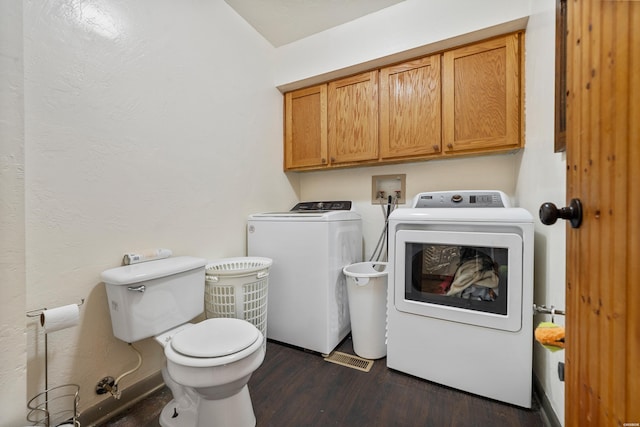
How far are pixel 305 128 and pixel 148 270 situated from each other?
70.5 inches

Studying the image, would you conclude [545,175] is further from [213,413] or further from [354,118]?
[213,413]

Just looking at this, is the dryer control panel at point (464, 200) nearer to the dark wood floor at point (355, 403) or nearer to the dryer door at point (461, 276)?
the dryer door at point (461, 276)

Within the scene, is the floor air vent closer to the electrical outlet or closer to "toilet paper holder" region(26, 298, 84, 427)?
the electrical outlet

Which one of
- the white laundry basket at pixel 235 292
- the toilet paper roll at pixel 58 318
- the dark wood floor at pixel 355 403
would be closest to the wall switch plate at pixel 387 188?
the white laundry basket at pixel 235 292

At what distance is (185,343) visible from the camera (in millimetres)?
1126

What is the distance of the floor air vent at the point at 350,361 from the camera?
169 centimetres

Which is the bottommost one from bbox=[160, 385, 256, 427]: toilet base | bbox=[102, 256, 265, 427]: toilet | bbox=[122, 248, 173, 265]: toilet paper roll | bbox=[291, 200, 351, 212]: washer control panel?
bbox=[160, 385, 256, 427]: toilet base

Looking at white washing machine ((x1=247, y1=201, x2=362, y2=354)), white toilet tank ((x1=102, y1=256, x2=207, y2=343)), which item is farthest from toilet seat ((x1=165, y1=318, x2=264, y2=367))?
white washing machine ((x1=247, y1=201, x2=362, y2=354))

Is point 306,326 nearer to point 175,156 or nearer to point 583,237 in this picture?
point 175,156

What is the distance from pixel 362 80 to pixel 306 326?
204 cm

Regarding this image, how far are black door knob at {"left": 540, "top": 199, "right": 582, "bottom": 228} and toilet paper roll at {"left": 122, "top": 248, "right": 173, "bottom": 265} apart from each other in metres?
1.66

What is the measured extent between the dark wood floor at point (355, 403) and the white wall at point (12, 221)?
65 cm

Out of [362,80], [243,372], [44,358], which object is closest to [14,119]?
[44,358]

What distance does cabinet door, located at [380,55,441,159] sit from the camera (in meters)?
1.93
